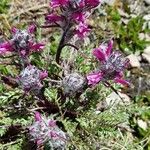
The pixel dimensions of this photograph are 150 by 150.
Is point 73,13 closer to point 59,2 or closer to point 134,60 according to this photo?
point 59,2

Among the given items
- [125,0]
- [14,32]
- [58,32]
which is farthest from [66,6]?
[125,0]

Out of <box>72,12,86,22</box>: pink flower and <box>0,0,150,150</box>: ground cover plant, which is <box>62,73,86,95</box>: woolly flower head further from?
<box>72,12,86,22</box>: pink flower

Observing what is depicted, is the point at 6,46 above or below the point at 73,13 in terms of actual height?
below

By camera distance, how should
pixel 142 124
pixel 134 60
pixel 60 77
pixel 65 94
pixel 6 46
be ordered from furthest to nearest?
pixel 134 60 → pixel 142 124 → pixel 60 77 → pixel 65 94 → pixel 6 46

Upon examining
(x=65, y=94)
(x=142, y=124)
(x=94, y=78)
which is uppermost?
(x=94, y=78)

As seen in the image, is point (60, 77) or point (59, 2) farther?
point (60, 77)

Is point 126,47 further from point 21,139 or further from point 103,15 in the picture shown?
point 21,139

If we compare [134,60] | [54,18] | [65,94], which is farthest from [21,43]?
[134,60]
